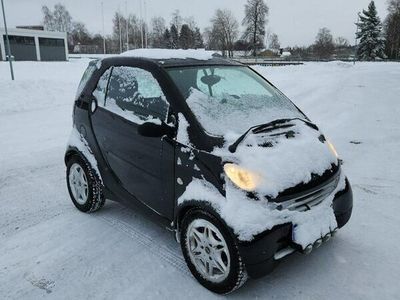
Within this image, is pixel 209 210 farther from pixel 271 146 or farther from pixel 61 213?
pixel 61 213

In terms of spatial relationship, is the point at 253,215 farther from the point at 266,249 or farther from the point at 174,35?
the point at 174,35

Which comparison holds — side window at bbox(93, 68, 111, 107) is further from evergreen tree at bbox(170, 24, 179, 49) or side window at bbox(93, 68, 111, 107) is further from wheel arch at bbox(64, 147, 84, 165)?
evergreen tree at bbox(170, 24, 179, 49)

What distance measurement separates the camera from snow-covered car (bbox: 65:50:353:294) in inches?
106

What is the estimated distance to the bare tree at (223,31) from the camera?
253ft

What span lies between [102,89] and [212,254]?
213 cm

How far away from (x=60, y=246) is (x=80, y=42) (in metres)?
110

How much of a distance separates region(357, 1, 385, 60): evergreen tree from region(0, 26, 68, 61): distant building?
48271 millimetres

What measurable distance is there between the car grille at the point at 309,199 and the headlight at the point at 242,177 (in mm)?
206

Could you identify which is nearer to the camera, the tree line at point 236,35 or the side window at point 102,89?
the side window at point 102,89

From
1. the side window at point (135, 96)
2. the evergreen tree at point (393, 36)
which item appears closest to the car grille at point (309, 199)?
the side window at point (135, 96)

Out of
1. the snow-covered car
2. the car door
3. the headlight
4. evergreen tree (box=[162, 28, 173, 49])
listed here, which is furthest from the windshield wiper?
evergreen tree (box=[162, 28, 173, 49])

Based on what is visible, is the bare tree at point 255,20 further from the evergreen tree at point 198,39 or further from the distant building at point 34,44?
the distant building at point 34,44

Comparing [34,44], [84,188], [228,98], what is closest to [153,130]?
[228,98]

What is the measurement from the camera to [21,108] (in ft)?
35.3
